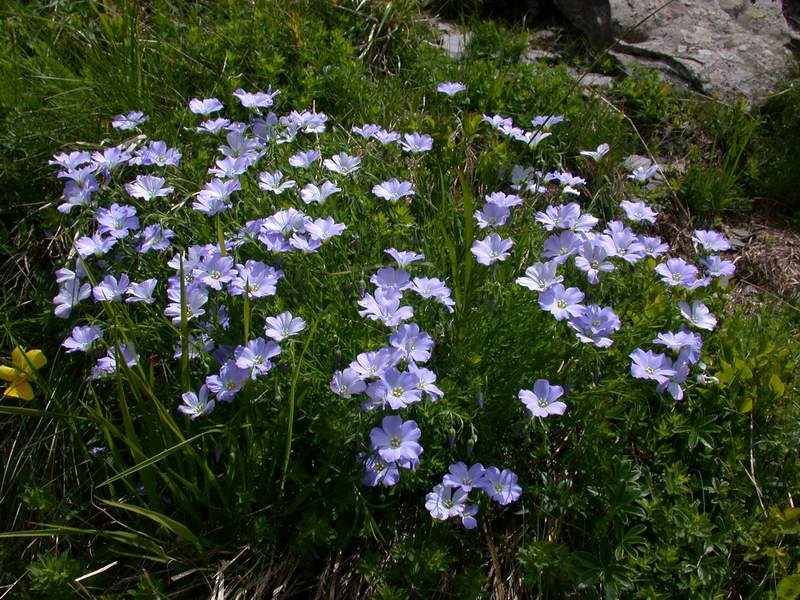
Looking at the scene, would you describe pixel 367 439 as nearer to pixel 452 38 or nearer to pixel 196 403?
pixel 196 403

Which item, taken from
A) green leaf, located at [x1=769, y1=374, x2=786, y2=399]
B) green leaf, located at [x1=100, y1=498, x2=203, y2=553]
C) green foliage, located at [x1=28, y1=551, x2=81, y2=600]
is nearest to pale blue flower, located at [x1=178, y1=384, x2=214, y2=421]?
green leaf, located at [x1=100, y1=498, x2=203, y2=553]

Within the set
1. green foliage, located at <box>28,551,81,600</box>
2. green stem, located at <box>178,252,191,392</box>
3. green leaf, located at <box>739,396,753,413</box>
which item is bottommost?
green foliage, located at <box>28,551,81,600</box>

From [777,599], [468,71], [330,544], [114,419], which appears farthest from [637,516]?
[468,71]

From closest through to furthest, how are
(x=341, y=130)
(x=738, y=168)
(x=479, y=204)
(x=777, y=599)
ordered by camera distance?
1. (x=777, y=599)
2. (x=479, y=204)
3. (x=341, y=130)
4. (x=738, y=168)

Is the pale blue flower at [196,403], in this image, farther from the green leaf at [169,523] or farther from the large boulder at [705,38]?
the large boulder at [705,38]

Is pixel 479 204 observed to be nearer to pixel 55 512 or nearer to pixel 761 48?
pixel 55 512

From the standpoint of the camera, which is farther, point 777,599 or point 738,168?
point 738,168

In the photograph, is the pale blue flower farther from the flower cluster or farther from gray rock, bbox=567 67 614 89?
gray rock, bbox=567 67 614 89
